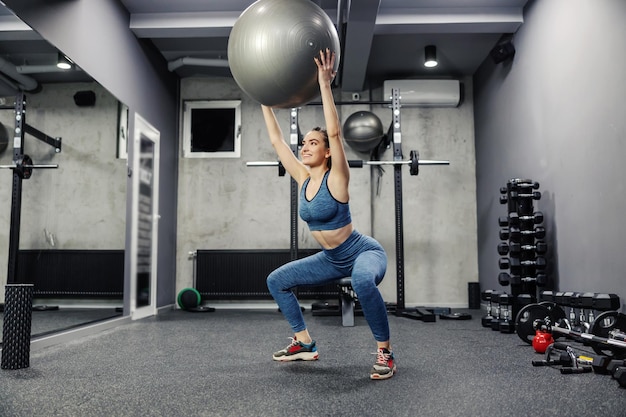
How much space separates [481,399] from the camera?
1.73m

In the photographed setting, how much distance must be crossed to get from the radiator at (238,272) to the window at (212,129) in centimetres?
120

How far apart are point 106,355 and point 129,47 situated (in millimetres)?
2921

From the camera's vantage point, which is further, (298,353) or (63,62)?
(63,62)

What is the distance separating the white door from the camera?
4.48 meters

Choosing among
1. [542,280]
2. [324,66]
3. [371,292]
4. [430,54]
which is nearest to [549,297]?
[542,280]

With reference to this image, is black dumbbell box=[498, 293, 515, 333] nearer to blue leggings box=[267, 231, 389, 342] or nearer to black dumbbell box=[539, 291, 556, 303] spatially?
black dumbbell box=[539, 291, 556, 303]

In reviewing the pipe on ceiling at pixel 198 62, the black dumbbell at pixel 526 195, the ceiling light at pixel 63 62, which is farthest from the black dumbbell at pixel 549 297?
the pipe on ceiling at pixel 198 62

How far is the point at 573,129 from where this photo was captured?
348cm

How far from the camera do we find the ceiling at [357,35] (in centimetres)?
316

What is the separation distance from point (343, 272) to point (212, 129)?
3933mm

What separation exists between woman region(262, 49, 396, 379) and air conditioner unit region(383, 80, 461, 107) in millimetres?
3522

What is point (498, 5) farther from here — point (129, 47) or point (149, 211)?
point (149, 211)

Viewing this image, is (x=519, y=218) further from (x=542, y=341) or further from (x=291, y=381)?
(x=291, y=381)

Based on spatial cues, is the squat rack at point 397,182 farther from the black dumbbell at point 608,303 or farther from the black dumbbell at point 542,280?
the black dumbbell at point 608,303
